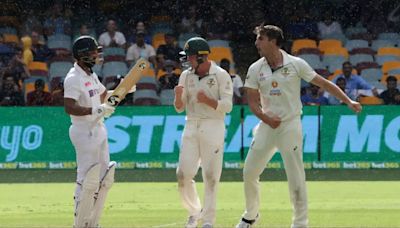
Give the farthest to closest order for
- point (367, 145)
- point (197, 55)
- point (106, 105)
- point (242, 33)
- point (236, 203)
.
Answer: point (242, 33), point (367, 145), point (236, 203), point (197, 55), point (106, 105)

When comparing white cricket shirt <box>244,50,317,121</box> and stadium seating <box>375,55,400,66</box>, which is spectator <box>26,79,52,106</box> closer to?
stadium seating <box>375,55,400,66</box>

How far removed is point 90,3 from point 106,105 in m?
19.0

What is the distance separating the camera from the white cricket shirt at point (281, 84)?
43.1 feet

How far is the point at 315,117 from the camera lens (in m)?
24.3

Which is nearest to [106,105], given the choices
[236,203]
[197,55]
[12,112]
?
[197,55]

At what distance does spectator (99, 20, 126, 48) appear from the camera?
2915 cm

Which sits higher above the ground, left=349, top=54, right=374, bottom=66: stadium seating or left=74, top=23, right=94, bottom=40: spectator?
left=74, top=23, right=94, bottom=40: spectator

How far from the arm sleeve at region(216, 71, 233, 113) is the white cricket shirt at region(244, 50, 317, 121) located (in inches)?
25.6

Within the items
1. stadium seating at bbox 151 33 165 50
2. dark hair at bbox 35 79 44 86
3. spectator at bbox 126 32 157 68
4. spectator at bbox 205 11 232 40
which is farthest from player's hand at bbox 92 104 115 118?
spectator at bbox 205 11 232 40

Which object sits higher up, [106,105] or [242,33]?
[242,33]

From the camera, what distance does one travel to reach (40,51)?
2914cm

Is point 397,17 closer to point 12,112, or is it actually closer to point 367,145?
point 367,145

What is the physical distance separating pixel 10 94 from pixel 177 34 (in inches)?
246

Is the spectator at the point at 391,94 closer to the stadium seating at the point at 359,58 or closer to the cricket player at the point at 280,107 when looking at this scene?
the stadium seating at the point at 359,58
